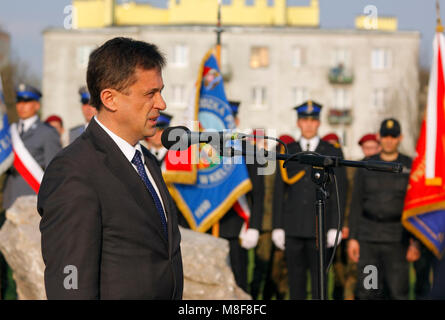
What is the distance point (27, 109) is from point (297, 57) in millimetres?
40843

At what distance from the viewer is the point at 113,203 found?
2.83m

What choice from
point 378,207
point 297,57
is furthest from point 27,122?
point 297,57

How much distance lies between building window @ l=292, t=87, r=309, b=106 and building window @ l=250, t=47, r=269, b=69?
8.17 feet

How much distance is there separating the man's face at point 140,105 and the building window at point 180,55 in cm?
4516

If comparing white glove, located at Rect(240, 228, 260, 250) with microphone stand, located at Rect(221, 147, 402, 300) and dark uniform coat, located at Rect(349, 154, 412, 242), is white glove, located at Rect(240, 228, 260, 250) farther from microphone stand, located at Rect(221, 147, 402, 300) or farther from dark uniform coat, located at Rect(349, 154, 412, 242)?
microphone stand, located at Rect(221, 147, 402, 300)

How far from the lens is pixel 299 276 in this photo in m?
7.77

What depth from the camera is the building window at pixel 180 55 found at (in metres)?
47.8

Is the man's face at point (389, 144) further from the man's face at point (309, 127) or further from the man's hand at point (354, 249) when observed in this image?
the man's hand at point (354, 249)

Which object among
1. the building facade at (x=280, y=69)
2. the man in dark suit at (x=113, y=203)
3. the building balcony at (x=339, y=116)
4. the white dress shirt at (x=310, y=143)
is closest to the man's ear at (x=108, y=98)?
the man in dark suit at (x=113, y=203)

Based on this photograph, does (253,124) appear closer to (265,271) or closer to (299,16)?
(299,16)

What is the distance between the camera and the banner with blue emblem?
7.75 metres

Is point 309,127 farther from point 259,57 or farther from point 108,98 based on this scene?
point 259,57

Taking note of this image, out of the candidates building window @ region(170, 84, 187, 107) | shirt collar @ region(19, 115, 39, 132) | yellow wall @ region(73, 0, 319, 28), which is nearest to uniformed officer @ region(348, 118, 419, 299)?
shirt collar @ region(19, 115, 39, 132)

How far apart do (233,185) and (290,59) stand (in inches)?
1633
